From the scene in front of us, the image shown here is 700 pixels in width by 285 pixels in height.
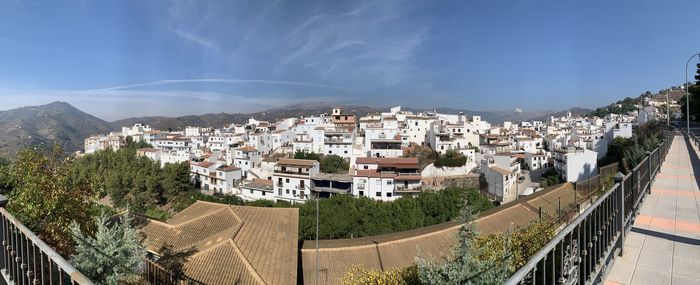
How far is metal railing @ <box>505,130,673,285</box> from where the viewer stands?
264cm

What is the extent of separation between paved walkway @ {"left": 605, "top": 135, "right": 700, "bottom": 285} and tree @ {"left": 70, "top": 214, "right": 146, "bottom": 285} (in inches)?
266

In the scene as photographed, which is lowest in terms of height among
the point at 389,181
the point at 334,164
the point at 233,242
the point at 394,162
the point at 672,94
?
the point at 389,181

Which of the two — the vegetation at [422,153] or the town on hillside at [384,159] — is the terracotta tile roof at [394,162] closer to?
the town on hillside at [384,159]

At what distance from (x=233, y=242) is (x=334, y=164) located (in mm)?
36976

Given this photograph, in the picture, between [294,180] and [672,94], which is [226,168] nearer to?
[294,180]

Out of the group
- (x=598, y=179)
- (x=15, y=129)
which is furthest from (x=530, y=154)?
(x=15, y=129)

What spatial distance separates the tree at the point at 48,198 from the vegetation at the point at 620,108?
391 ft

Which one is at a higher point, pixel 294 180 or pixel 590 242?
pixel 590 242

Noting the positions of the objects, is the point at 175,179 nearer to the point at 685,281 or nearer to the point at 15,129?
the point at 685,281

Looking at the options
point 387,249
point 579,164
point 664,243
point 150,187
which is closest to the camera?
point 664,243

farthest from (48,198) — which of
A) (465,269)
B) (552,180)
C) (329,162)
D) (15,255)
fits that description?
(552,180)

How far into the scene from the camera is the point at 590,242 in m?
3.48

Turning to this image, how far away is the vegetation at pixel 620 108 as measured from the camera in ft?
328

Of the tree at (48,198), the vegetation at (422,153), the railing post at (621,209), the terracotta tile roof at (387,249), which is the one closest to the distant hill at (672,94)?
the vegetation at (422,153)
